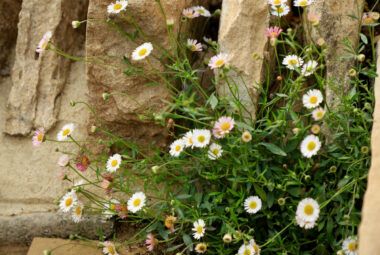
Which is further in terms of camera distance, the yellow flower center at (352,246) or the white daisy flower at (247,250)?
the white daisy flower at (247,250)

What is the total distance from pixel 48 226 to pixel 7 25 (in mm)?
1761

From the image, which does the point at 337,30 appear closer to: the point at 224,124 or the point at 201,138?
the point at 224,124

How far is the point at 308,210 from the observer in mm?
1818

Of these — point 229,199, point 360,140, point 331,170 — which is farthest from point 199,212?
point 360,140

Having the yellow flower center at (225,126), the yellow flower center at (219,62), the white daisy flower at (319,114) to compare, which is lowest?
the yellow flower center at (225,126)

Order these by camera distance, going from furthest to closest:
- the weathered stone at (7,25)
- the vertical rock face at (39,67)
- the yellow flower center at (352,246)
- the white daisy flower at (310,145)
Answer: the weathered stone at (7,25)
the vertical rock face at (39,67)
the white daisy flower at (310,145)
the yellow flower center at (352,246)

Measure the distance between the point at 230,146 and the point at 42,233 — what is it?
1436 mm

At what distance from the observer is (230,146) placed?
2027 mm

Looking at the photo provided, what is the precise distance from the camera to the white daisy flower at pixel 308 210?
179 centimetres

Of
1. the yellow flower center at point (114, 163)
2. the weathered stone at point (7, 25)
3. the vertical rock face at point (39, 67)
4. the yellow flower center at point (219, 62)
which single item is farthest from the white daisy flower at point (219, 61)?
the weathered stone at point (7, 25)

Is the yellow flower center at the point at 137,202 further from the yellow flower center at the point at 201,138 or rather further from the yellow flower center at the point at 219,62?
the yellow flower center at the point at 219,62

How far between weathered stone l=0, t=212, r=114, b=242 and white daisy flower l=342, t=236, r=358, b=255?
4.55 feet

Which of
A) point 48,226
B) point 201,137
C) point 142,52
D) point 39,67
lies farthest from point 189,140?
point 39,67

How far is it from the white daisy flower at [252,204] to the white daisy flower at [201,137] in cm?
34
